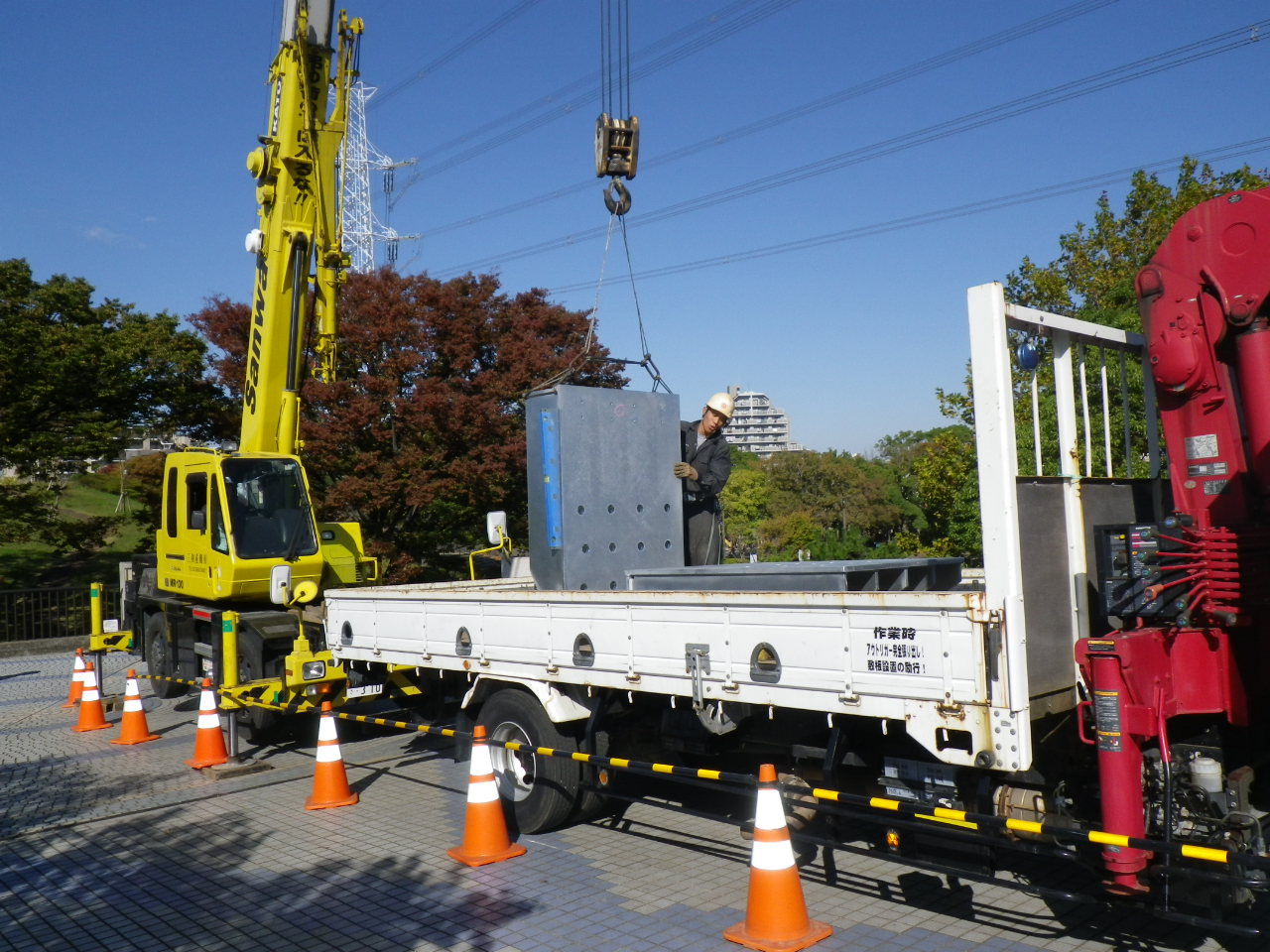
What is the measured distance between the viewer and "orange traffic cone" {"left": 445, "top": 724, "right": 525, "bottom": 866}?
6.61 metres

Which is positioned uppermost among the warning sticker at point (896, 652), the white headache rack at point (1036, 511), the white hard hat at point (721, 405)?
the white hard hat at point (721, 405)

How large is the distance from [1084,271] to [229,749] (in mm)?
21293

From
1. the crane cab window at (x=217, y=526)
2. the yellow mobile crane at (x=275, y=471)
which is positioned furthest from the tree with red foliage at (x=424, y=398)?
the crane cab window at (x=217, y=526)

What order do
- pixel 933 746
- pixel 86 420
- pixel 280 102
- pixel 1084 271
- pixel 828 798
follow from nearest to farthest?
pixel 933 746
pixel 828 798
pixel 280 102
pixel 86 420
pixel 1084 271

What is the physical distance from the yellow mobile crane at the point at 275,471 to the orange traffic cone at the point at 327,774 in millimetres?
2576

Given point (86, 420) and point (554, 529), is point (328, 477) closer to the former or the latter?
point (86, 420)

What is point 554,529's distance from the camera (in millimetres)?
7938

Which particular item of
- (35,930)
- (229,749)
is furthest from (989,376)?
(229,749)

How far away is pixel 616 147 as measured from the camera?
1018cm

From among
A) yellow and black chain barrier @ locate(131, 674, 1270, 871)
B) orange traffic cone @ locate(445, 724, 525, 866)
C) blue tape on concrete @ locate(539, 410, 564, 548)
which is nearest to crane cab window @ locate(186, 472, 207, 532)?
blue tape on concrete @ locate(539, 410, 564, 548)

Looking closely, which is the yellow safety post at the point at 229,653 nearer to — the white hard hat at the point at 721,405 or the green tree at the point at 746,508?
the white hard hat at the point at 721,405

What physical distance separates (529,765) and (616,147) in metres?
5.93

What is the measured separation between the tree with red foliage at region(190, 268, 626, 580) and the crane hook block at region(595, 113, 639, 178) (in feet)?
24.2

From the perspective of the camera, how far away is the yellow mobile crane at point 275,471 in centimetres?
1091
